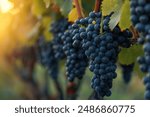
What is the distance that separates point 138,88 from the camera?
11.9 meters

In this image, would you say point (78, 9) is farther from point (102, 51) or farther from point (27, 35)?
point (27, 35)

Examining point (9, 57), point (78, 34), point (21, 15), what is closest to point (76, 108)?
point (78, 34)

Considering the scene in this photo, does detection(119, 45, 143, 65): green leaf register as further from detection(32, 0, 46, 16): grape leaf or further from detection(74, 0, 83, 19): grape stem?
detection(32, 0, 46, 16): grape leaf

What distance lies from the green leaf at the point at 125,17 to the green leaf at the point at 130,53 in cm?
31

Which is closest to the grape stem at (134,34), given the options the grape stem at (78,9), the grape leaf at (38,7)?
the grape stem at (78,9)

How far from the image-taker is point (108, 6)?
2.30 m

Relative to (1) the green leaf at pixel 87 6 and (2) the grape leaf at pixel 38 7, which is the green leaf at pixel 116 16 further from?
(2) the grape leaf at pixel 38 7

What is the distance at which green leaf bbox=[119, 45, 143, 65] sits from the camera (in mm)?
2479

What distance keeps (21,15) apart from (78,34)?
246 centimetres

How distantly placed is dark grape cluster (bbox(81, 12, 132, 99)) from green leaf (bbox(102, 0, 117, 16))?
3 cm

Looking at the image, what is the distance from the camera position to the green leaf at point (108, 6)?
2.29 metres

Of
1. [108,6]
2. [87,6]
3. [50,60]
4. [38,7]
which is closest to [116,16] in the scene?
[108,6]

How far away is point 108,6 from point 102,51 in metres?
0.24

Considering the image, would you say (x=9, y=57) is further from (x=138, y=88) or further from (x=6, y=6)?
(x=138, y=88)
